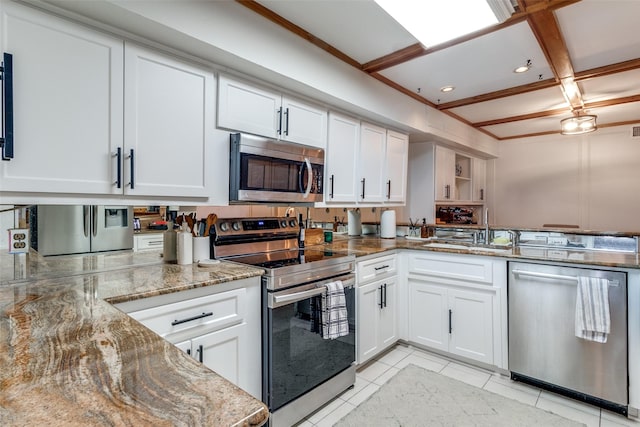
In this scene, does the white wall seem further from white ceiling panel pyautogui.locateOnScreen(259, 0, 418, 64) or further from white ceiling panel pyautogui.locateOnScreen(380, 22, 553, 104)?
white ceiling panel pyautogui.locateOnScreen(259, 0, 418, 64)

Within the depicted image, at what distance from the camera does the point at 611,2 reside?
187 cm

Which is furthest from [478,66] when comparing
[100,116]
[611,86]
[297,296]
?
[100,116]

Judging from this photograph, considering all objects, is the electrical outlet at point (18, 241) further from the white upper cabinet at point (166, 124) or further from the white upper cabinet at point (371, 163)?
the white upper cabinet at point (371, 163)

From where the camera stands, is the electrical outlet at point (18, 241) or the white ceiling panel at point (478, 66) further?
the white ceiling panel at point (478, 66)

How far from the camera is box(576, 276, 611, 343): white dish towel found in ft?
6.66

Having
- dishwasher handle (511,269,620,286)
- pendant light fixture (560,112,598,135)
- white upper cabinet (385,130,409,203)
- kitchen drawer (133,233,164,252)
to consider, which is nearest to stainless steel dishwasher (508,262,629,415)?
dishwasher handle (511,269,620,286)

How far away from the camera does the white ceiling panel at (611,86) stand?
290 cm

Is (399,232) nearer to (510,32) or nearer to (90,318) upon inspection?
(510,32)

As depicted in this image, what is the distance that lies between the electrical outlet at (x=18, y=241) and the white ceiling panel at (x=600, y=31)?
3036 mm

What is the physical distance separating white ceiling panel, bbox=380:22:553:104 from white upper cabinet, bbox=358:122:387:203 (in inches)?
19.5

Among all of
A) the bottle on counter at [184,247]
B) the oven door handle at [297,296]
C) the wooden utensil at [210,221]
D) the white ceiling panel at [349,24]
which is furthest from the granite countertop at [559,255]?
the white ceiling panel at [349,24]

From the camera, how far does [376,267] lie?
105 inches

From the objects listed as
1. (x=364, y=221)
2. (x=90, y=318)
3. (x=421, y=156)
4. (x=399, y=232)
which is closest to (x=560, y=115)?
(x=421, y=156)

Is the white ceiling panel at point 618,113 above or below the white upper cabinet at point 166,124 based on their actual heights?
above
